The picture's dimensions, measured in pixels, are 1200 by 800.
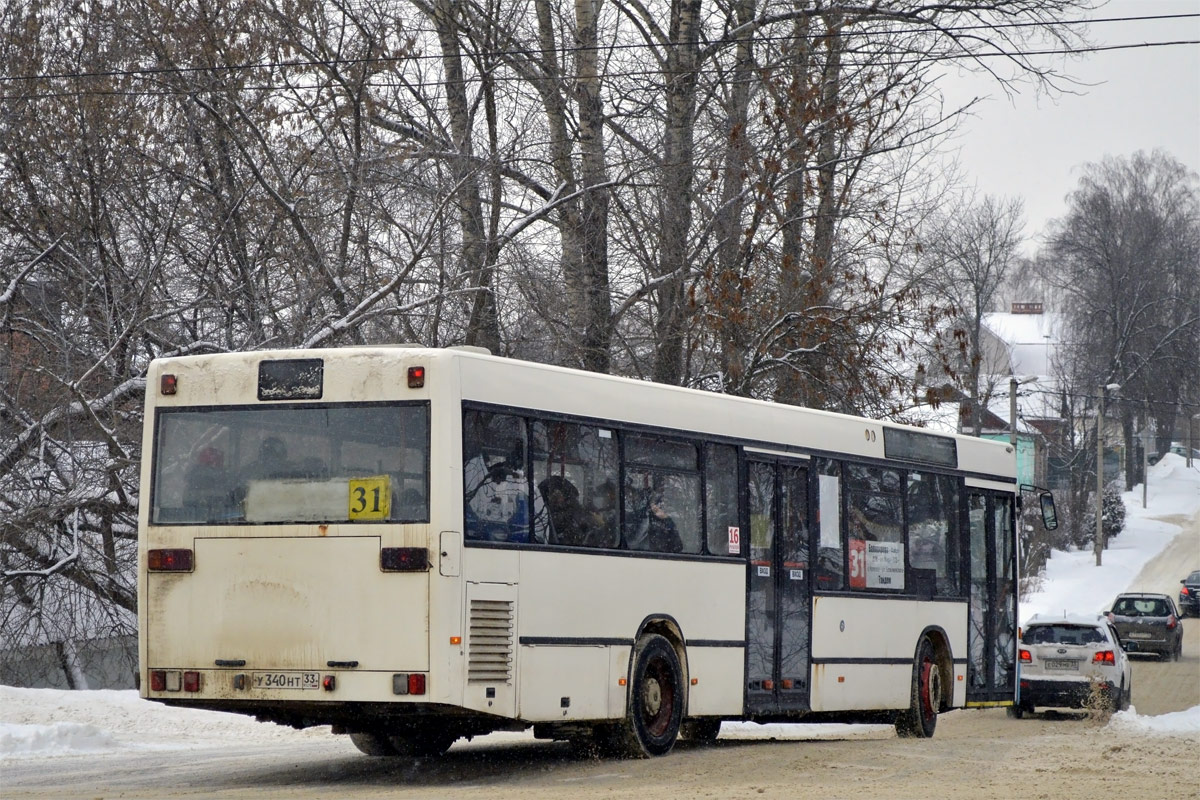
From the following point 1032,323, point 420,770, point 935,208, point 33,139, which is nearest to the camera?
point 420,770

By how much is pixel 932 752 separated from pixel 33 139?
13.9m

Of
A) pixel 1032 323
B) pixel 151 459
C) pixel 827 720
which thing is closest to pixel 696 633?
pixel 827 720

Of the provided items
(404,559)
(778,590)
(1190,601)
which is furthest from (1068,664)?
(1190,601)

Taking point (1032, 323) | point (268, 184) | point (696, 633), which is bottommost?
point (696, 633)

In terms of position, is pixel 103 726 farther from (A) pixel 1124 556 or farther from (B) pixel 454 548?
(A) pixel 1124 556

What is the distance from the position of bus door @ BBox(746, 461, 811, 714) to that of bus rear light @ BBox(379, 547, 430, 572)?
4.29 m

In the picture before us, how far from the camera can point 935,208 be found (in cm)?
2258

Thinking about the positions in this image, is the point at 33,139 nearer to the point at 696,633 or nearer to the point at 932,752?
the point at 696,633

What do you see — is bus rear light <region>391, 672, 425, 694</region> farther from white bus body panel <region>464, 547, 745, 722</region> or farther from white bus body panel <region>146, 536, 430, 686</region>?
white bus body panel <region>464, 547, 745, 722</region>

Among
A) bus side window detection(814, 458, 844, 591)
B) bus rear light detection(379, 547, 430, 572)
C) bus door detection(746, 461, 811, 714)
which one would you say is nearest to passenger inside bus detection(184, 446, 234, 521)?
bus rear light detection(379, 547, 430, 572)

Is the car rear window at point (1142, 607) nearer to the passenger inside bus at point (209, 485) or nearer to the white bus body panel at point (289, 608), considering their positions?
the white bus body panel at point (289, 608)

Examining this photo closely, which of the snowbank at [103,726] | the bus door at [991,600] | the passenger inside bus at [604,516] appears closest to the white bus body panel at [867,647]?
the bus door at [991,600]

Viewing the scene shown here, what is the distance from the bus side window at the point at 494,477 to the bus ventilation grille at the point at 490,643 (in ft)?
1.49

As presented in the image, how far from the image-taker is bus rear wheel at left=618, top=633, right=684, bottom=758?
11.8 meters
